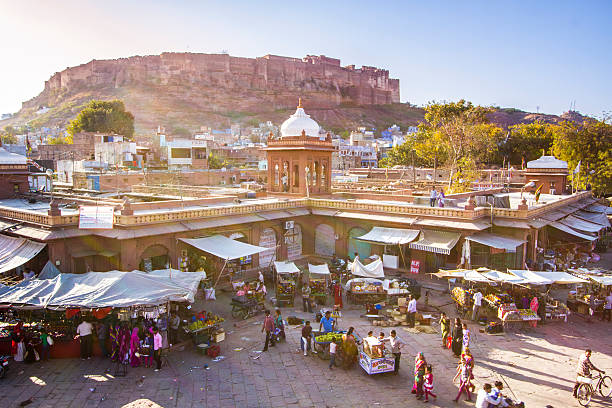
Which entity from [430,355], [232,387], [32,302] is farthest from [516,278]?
[32,302]

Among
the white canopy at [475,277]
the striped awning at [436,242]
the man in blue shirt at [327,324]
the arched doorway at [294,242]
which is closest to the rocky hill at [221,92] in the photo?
the arched doorway at [294,242]

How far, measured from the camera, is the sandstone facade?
130 metres

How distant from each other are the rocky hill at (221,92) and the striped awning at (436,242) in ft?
325

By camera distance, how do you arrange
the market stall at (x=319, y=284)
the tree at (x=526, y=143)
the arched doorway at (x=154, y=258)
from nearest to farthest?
the market stall at (x=319, y=284) → the arched doorway at (x=154, y=258) → the tree at (x=526, y=143)

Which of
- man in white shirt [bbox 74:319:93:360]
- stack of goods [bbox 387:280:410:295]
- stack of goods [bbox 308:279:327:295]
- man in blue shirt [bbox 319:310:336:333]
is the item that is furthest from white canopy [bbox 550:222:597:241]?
man in white shirt [bbox 74:319:93:360]

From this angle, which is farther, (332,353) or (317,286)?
(317,286)

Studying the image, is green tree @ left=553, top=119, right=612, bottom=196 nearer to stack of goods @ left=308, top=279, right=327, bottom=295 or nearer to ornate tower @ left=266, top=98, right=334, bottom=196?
ornate tower @ left=266, top=98, right=334, bottom=196

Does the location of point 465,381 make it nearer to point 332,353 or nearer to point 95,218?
point 332,353

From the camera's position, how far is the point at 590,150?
34.2m

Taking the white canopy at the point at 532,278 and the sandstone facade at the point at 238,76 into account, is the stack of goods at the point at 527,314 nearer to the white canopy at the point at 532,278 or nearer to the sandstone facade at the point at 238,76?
the white canopy at the point at 532,278

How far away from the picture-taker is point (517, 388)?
934 centimetres

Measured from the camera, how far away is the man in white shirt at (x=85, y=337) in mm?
10547

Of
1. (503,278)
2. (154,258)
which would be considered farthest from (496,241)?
(154,258)

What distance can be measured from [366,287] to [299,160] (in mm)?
9678
